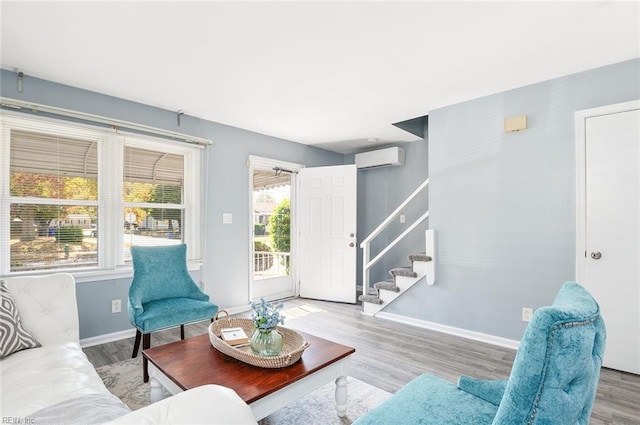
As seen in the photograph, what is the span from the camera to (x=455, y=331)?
3373 mm

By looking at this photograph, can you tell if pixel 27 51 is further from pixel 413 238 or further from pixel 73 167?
pixel 413 238

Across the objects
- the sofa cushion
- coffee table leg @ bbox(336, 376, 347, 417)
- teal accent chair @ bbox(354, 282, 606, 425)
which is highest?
teal accent chair @ bbox(354, 282, 606, 425)

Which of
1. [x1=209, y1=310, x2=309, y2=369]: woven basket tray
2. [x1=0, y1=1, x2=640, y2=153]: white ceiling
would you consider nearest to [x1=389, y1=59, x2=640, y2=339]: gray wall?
[x1=0, y1=1, x2=640, y2=153]: white ceiling

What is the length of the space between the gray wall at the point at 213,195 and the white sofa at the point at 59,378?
1.17 metres

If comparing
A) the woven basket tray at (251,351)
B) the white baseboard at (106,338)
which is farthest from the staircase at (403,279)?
the white baseboard at (106,338)

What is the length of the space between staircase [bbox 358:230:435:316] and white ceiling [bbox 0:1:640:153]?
1.64 metres

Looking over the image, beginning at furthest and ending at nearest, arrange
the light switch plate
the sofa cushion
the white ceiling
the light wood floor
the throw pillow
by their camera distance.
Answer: the light switch plate < the light wood floor < the white ceiling < the throw pillow < the sofa cushion

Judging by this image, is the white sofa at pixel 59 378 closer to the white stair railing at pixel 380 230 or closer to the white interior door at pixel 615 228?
the white interior door at pixel 615 228

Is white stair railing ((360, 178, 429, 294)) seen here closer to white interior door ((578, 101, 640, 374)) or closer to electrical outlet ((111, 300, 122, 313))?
white interior door ((578, 101, 640, 374))

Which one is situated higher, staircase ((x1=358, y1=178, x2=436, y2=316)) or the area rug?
staircase ((x1=358, y1=178, x2=436, y2=316))

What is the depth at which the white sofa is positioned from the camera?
75cm

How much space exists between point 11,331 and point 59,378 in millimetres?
543

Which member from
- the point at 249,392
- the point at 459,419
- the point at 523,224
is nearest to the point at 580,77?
the point at 523,224

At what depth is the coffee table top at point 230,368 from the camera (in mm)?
1541
